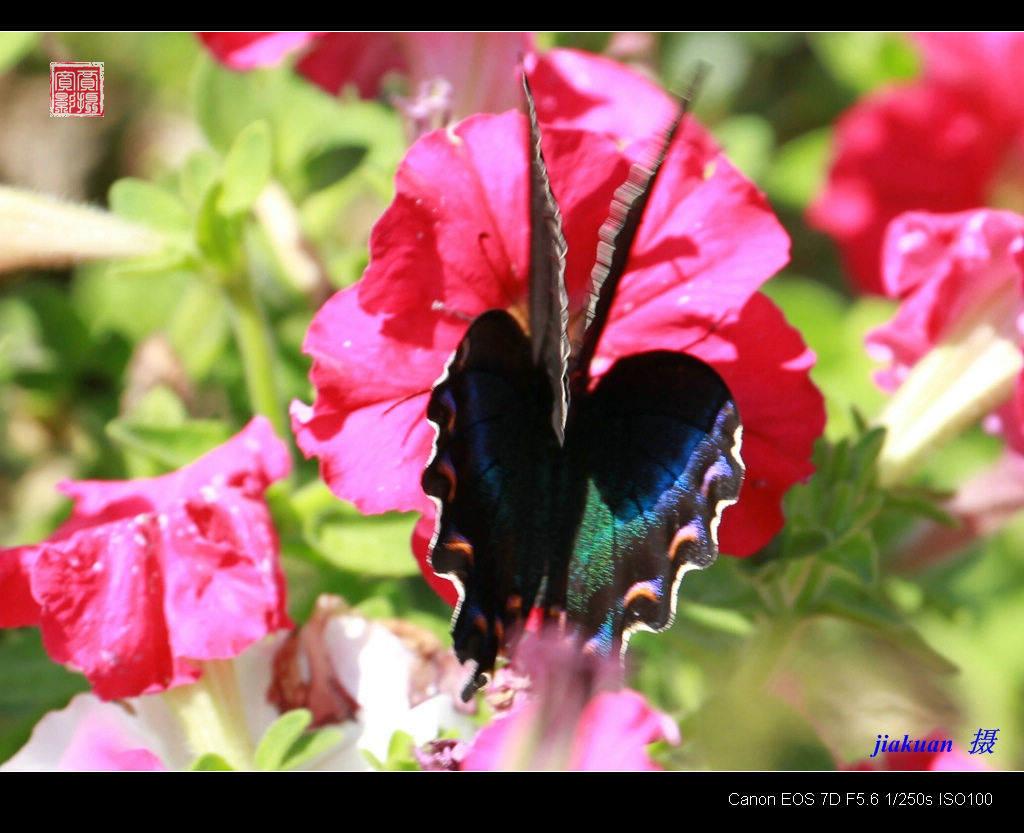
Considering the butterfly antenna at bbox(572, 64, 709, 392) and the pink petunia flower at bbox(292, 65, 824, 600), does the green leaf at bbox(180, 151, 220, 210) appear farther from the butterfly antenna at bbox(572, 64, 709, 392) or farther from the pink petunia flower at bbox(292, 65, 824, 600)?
the butterfly antenna at bbox(572, 64, 709, 392)

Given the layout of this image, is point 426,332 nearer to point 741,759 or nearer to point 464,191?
point 464,191

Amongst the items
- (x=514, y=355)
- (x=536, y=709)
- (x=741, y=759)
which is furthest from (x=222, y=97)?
(x=741, y=759)

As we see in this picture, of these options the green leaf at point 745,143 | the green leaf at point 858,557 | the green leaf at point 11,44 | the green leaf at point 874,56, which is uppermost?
the green leaf at point 874,56

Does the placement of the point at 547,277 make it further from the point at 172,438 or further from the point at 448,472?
the point at 172,438

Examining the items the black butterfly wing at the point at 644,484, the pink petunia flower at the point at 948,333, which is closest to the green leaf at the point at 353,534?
the black butterfly wing at the point at 644,484

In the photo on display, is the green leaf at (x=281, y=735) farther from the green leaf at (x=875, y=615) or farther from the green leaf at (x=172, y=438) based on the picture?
the green leaf at (x=875, y=615)

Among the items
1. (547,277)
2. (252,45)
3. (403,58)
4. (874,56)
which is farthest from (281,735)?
(874,56)

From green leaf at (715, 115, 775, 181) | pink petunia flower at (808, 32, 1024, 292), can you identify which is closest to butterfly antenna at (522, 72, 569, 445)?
green leaf at (715, 115, 775, 181)
